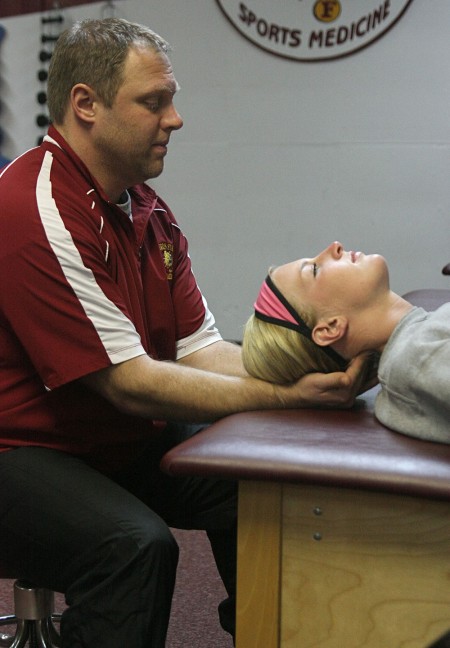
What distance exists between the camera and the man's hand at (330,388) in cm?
143

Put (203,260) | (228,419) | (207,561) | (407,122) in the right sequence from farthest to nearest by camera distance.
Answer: (203,260) → (407,122) → (207,561) → (228,419)

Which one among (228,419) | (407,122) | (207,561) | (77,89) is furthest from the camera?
(407,122)

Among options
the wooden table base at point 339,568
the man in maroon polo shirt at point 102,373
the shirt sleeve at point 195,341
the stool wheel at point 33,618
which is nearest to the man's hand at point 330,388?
the man in maroon polo shirt at point 102,373

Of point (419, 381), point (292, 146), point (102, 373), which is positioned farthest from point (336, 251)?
point (292, 146)

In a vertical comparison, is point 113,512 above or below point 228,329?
above

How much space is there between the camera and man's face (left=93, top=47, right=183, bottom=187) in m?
1.72

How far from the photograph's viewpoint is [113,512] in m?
1.43

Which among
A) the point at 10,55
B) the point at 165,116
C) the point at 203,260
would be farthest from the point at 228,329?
the point at 165,116

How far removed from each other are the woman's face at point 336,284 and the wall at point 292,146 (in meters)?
2.44

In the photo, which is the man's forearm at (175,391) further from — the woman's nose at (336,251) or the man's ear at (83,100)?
the man's ear at (83,100)

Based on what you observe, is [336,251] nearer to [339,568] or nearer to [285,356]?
[285,356]

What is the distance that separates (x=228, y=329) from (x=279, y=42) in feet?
4.25

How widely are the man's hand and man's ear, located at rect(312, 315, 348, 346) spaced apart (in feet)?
0.18

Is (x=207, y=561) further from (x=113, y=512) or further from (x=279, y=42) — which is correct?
(x=279, y=42)
